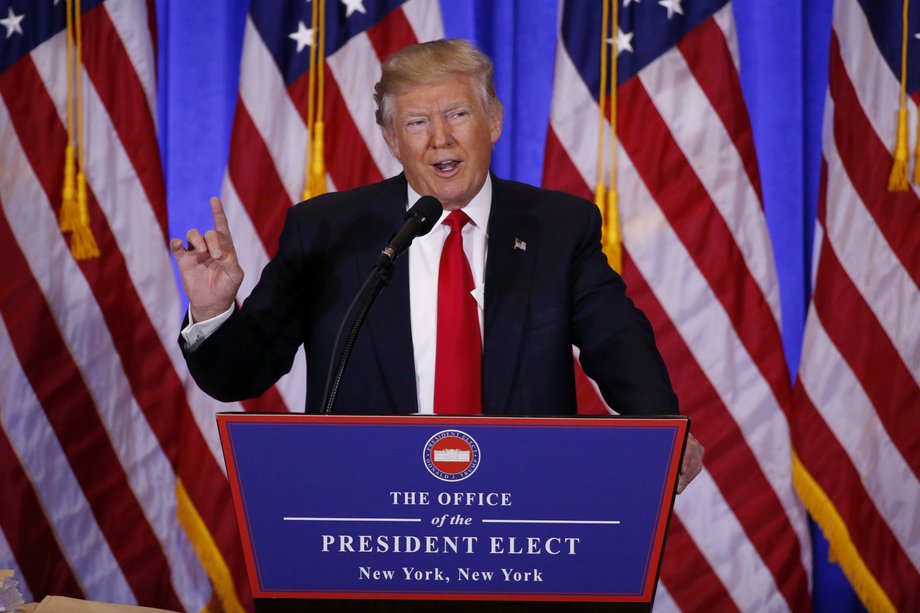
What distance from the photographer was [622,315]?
1.92 metres

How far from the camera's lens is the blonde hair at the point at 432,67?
198 centimetres

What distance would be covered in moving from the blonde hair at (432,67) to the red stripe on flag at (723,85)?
143 centimetres

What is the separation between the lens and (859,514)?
3174 mm

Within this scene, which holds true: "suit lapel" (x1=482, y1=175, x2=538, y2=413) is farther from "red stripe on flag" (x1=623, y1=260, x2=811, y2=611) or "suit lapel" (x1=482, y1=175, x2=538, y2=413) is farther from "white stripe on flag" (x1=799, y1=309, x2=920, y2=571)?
"white stripe on flag" (x1=799, y1=309, x2=920, y2=571)

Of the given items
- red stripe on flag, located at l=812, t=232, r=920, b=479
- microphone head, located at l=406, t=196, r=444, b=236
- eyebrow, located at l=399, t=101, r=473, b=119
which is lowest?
red stripe on flag, located at l=812, t=232, r=920, b=479

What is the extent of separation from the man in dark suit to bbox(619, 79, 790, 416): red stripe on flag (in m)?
1.25

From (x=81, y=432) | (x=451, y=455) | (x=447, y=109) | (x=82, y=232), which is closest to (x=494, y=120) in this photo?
(x=447, y=109)

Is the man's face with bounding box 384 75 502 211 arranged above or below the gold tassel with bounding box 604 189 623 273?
above

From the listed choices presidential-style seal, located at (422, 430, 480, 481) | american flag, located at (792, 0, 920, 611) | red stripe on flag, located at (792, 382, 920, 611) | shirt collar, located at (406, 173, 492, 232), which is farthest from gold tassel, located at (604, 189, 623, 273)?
presidential-style seal, located at (422, 430, 480, 481)

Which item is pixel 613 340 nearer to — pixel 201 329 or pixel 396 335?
pixel 396 335

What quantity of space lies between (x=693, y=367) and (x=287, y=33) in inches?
67.6

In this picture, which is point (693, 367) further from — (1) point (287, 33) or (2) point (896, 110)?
(1) point (287, 33)

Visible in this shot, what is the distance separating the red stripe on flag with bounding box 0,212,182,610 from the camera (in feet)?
10.9

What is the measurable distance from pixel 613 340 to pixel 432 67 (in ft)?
2.07
